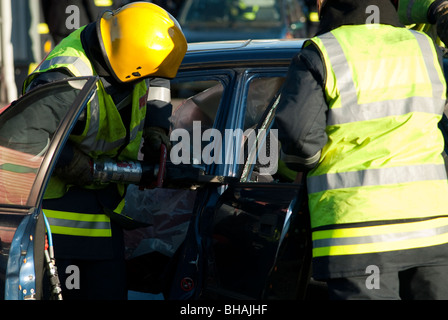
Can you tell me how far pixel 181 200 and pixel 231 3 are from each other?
691cm

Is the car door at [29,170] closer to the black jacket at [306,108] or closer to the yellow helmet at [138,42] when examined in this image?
the yellow helmet at [138,42]

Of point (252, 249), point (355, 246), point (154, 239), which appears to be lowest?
point (154, 239)

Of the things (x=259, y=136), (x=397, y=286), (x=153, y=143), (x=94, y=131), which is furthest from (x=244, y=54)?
(x=397, y=286)

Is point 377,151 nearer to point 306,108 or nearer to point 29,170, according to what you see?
point 306,108

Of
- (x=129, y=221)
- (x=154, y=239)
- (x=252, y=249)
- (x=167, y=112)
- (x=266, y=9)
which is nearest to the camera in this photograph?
(x=252, y=249)

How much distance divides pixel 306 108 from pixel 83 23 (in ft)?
13.2

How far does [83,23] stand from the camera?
19.7 ft

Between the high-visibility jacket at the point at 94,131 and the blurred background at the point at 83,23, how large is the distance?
270 cm

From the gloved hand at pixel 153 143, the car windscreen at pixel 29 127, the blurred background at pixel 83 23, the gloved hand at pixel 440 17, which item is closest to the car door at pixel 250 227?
the gloved hand at pixel 153 143

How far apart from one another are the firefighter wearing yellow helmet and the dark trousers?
1053mm

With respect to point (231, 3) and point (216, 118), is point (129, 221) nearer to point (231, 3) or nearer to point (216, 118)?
point (216, 118)

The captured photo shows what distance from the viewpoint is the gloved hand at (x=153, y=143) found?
3.25 m

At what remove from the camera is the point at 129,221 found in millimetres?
3141
